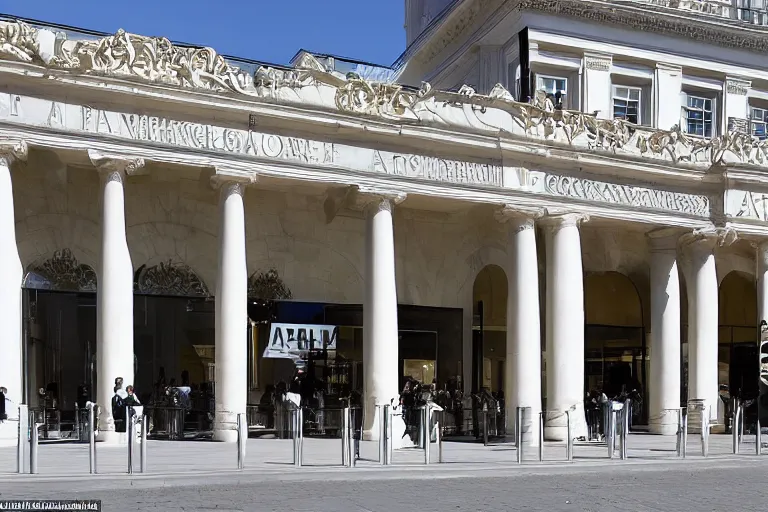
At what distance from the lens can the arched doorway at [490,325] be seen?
35.2 metres

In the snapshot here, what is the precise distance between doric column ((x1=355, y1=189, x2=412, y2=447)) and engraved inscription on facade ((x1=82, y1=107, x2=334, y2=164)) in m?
1.72

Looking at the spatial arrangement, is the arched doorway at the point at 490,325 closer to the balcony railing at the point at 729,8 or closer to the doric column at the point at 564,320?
the doric column at the point at 564,320

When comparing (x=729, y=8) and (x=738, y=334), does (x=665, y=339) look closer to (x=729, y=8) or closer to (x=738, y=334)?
(x=738, y=334)

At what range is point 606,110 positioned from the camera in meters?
37.9

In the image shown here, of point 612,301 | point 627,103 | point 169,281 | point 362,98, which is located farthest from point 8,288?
point 627,103

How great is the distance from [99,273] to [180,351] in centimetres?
631

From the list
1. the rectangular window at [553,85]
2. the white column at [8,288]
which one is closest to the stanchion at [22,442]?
the white column at [8,288]

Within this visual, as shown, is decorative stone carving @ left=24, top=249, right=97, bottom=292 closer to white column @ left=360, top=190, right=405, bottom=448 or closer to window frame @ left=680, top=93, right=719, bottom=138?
white column @ left=360, top=190, right=405, bottom=448

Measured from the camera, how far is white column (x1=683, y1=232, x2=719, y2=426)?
32.9m

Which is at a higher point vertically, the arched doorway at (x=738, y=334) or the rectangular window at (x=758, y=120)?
the rectangular window at (x=758, y=120)

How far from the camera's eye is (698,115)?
3984 centimetres

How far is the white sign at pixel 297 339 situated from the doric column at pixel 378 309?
466cm

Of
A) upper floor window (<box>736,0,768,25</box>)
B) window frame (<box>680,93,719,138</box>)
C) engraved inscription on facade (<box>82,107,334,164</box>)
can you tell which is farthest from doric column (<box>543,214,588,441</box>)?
upper floor window (<box>736,0,768,25</box>)

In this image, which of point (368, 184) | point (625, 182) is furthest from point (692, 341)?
point (368, 184)
